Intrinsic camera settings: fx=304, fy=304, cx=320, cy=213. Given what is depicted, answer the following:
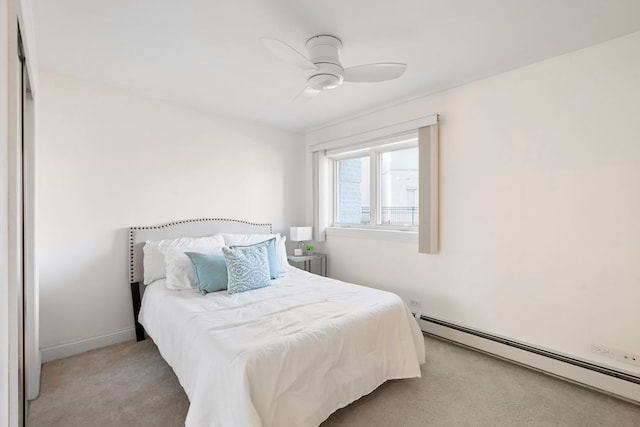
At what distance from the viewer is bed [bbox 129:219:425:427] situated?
147cm

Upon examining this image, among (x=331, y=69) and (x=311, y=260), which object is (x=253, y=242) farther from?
(x=331, y=69)

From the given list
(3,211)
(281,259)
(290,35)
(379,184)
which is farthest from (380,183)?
(3,211)

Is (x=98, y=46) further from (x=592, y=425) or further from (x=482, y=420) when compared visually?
(x=592, y=425)

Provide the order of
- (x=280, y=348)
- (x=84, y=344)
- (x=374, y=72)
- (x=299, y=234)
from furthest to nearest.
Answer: (x=299, y=234)
(x=84, y=344)
(x=374, y=72)
(x=280, y=348)

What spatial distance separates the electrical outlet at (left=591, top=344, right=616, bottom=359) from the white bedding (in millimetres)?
1154

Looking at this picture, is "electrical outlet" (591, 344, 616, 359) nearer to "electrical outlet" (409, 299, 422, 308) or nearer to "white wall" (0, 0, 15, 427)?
"electrical outlet" (409, 299, 422, 308)

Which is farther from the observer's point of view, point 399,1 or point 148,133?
point 148,133

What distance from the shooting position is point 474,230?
8.85 feet

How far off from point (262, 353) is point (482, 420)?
1410mm

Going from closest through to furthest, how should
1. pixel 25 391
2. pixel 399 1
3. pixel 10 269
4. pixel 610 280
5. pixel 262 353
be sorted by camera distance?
pixel 10 269
pixel 262 353
pixel 399 1
pixel 25 391
pixel 610 280

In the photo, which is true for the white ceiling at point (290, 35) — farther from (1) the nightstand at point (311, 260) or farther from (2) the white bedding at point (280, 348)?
(1) the nightstand at point (311, 260)

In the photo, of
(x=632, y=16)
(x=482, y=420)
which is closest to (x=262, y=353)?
(x=482, y=420)

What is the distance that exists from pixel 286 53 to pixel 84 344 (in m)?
2.93

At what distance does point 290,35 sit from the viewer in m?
1.96
